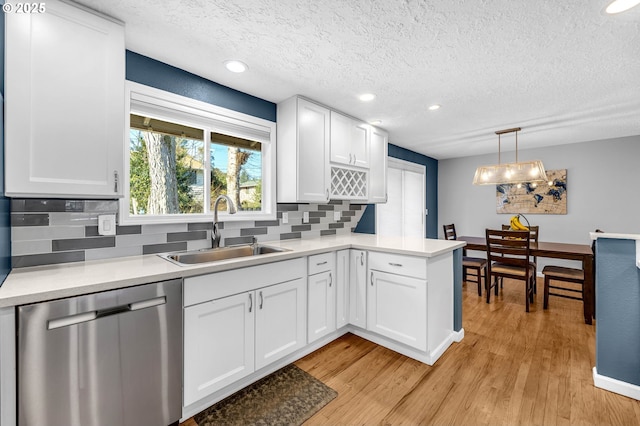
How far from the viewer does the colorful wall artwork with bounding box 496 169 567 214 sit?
4.62 metres

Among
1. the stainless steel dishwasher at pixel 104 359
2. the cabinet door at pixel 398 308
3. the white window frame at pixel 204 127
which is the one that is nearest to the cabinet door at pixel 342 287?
the cabinet door at pixel 398 308

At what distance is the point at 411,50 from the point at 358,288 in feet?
6.32

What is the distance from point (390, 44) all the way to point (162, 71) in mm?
1629

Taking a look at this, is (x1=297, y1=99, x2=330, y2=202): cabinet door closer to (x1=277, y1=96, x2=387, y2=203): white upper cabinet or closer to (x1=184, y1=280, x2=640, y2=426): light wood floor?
(x1=277, y1=96, x2=387, y2=203): white upper cabinet

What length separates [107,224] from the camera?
1789 millimetres

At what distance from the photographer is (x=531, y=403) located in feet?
5.74

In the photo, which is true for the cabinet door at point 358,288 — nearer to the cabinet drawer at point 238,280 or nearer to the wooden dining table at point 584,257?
the cabinet drawer at point 238,280

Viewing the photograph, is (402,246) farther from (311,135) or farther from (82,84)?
(82,84)

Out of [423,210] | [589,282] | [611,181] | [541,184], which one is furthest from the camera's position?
[423,210]

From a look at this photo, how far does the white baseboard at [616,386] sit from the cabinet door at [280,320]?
2.03 m

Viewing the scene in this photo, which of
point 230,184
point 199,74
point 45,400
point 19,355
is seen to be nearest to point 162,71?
point 199,74

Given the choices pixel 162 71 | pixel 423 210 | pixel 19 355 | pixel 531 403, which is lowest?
pixel 531 403

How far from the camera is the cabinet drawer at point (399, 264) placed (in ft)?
7.12

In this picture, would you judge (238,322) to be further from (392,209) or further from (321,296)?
(392,209)
